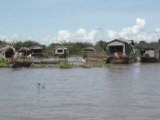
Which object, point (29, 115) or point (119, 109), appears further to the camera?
point (119, 109)

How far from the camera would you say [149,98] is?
19266 millimetres

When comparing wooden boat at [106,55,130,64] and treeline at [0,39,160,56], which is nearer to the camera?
wooden boat at [106,55,130,64]

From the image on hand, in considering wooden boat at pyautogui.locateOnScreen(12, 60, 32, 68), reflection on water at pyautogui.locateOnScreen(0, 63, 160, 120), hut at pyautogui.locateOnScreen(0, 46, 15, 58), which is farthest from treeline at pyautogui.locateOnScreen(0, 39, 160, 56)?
reflection on water at pyautogui.locateOnScreen(0, 63, 160, 120)

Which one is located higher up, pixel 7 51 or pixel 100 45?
pixel 100 45

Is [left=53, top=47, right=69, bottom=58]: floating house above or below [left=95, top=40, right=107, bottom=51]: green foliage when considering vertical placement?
below

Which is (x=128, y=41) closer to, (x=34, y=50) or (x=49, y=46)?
(x=34, y=50)

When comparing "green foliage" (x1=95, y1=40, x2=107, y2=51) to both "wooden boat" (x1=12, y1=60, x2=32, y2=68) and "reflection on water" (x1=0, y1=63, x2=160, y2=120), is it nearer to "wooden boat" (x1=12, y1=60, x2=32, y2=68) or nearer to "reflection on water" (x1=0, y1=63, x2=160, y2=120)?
"wooden boat" (x1=12, y1=60, x2=32, y2=68)

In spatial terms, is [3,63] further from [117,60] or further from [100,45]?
[100,45]

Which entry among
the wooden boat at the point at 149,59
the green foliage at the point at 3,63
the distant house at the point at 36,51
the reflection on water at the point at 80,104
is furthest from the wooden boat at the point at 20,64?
the distant house at the point at 36,51

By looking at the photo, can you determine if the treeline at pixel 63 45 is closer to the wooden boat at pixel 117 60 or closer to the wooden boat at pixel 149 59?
the wooden boat at pixel 149 59

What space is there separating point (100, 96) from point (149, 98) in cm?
224

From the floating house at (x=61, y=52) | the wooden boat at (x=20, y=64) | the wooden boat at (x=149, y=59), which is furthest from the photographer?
the floating house at (x=61, y=52)

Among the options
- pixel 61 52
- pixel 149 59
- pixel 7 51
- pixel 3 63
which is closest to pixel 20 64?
pixel 3 63

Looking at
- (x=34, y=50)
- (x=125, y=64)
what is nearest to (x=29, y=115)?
(x=125, y=64)
